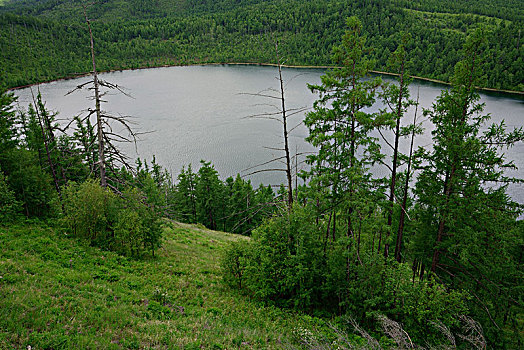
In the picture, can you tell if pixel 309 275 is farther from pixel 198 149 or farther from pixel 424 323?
pixel 198 149

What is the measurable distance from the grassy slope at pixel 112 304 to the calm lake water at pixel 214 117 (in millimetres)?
21354

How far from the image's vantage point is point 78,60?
13975 cm

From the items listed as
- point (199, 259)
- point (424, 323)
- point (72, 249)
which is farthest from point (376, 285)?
point (72, 249)

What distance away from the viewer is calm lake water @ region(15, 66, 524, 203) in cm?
5316

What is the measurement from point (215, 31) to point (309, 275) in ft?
666

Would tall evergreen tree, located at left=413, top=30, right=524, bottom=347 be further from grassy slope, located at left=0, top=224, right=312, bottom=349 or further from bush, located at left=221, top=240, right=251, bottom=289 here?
bush, located at left=221, top=240, right=251, bottom=289

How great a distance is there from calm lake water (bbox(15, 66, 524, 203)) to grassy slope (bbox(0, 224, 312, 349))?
21.4 m

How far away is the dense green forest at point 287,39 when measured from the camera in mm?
111938

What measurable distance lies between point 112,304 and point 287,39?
175m

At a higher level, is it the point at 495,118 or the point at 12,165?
the point at 12,165

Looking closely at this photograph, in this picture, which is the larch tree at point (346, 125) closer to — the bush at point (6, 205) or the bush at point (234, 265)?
the bush at point (234, 265)

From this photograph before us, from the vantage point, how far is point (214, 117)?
240 feet

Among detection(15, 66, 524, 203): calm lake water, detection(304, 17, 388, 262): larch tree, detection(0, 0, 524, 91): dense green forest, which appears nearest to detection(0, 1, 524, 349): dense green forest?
detection(304, 17, 388, 262): larch tree

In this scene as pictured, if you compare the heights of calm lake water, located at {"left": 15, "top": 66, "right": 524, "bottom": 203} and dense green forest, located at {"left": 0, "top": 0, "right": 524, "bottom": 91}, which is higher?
dense green forest, located at {"left": 0, "top": 0, "right": 524, "bottom": 91}
